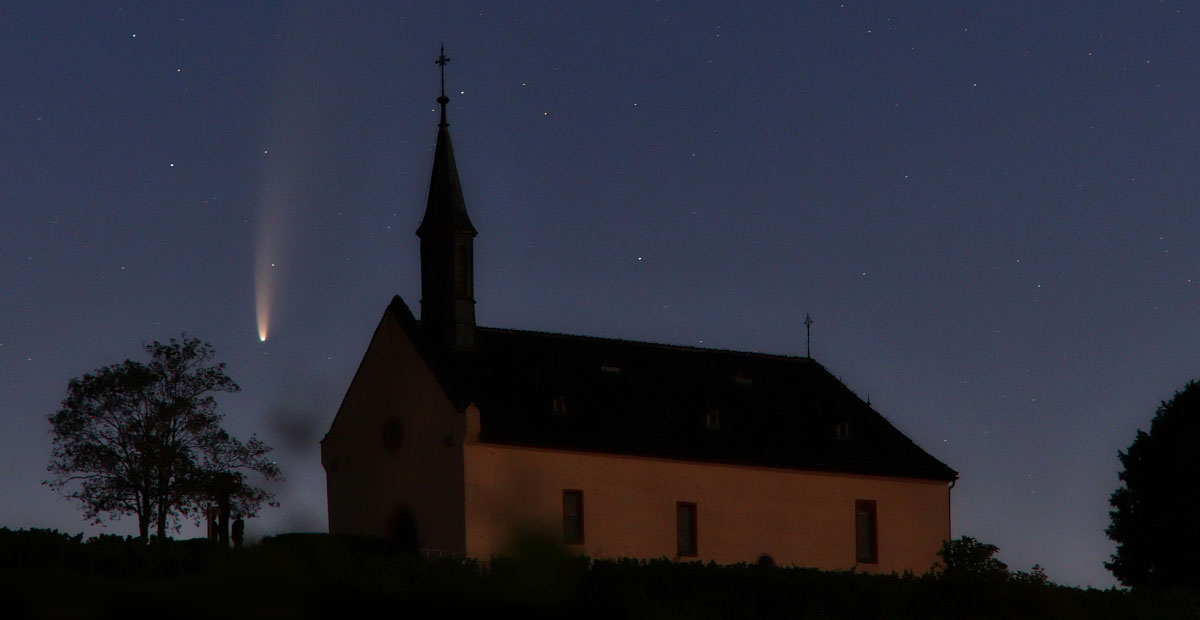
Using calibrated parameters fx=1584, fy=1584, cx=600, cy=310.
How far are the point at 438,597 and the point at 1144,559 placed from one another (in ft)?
225

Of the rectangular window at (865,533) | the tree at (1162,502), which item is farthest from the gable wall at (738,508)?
the tree at (1162,502)

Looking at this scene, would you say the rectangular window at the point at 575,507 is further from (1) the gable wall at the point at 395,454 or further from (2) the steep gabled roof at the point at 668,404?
(1) the gable wall at the point at 395,454

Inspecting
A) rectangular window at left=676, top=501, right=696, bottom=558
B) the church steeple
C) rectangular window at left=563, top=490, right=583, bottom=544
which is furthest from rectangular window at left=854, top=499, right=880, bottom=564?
the church steeple

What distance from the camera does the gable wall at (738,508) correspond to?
48688 millimetres

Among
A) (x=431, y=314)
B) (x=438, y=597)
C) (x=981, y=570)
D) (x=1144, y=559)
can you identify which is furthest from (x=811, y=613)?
(x=1144, y=559)

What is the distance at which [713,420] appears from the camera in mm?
54250

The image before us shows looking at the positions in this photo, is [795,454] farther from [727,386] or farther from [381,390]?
[381,390]

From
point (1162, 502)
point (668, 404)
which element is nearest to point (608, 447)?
point (668, 404)

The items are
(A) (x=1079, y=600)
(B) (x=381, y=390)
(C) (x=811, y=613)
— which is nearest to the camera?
(C) (x=811, y=613)

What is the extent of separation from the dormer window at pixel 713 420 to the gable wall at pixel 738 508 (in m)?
1.96

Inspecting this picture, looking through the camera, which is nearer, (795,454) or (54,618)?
(54,618)

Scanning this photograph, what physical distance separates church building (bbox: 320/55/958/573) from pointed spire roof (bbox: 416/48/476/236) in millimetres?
50

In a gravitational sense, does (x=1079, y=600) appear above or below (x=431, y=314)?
below

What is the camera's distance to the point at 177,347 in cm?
5778
